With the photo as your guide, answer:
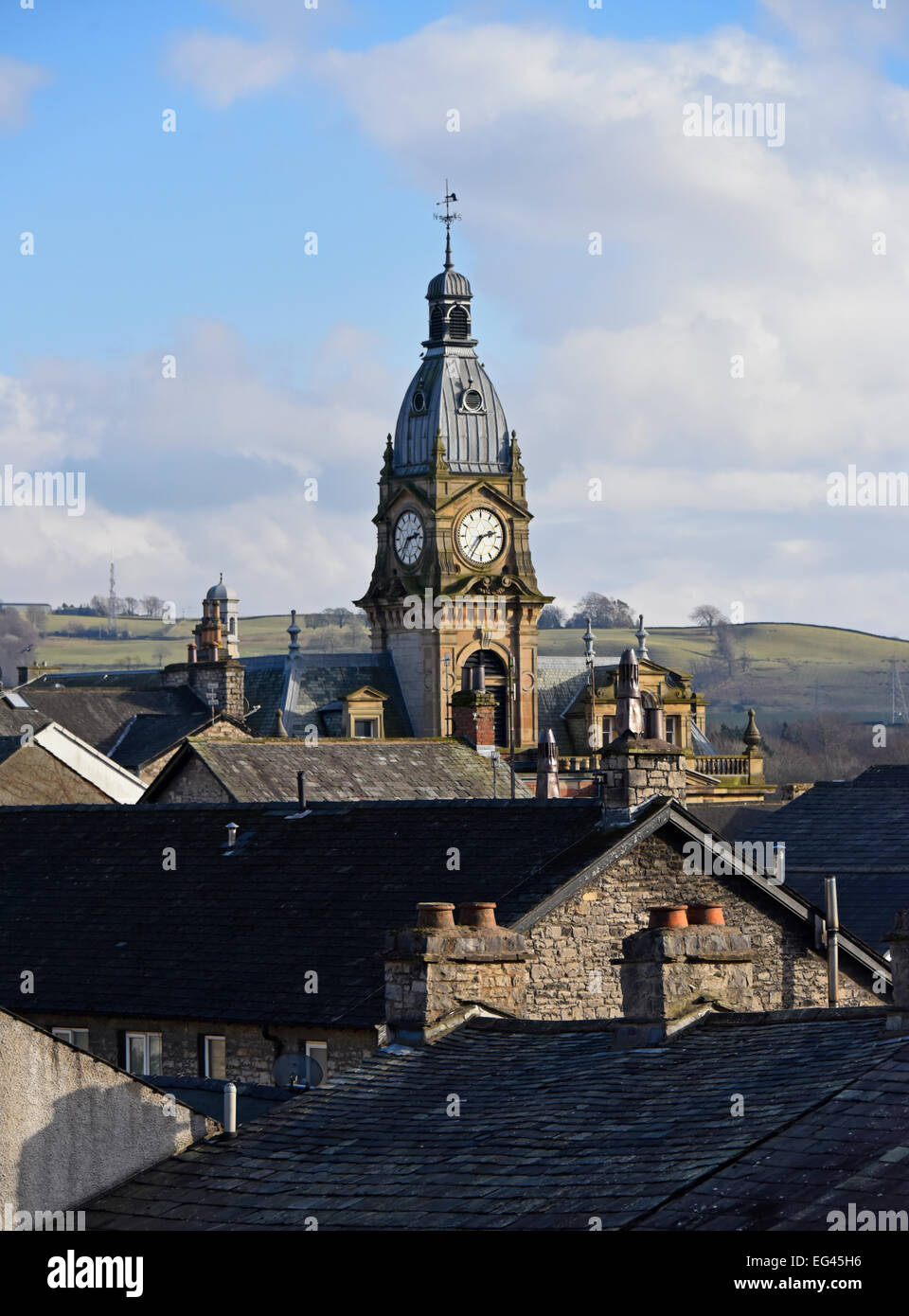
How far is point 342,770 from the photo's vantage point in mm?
38844

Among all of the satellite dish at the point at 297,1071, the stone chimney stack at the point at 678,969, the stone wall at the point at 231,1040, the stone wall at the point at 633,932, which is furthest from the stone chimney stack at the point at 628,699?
the stone chimney stack at the point at 678,969

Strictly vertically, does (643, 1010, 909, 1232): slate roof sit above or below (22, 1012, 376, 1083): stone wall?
below

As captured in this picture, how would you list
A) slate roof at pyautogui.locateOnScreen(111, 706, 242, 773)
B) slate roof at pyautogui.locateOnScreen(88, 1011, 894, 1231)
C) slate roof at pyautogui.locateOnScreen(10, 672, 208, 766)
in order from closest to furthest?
1. slate roof at pyautogui.locateOnScreen(88, 1011, 894, 1231)
2. slate roof at pyautogui.locateOnScreen(111, 706, 242, 773)
3. slate roof at pyautogui.locateOnScreen(10, 672, 208, 766)

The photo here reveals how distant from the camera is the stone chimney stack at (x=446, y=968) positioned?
1981 cm

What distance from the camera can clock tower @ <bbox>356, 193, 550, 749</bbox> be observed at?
105875 mm

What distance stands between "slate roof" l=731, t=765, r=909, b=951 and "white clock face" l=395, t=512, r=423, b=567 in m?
66.8

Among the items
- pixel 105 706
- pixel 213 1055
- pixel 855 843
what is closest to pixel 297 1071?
pixel 213 1055

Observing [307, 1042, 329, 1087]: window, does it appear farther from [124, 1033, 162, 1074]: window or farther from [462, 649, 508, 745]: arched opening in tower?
[462, 649, 508, 745]: arched opening in tower

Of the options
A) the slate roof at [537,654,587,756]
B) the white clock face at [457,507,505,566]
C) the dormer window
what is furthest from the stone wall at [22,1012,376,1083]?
the dormer window

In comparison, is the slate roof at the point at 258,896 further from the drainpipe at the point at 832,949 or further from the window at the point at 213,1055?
the drainpipe at the point at 832,949

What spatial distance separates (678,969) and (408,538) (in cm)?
9205

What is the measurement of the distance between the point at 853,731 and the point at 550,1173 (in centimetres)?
15342

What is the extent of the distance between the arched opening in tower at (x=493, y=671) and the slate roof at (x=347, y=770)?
6173cm

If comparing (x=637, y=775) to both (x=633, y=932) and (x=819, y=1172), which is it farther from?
(x=819, y=1172)
